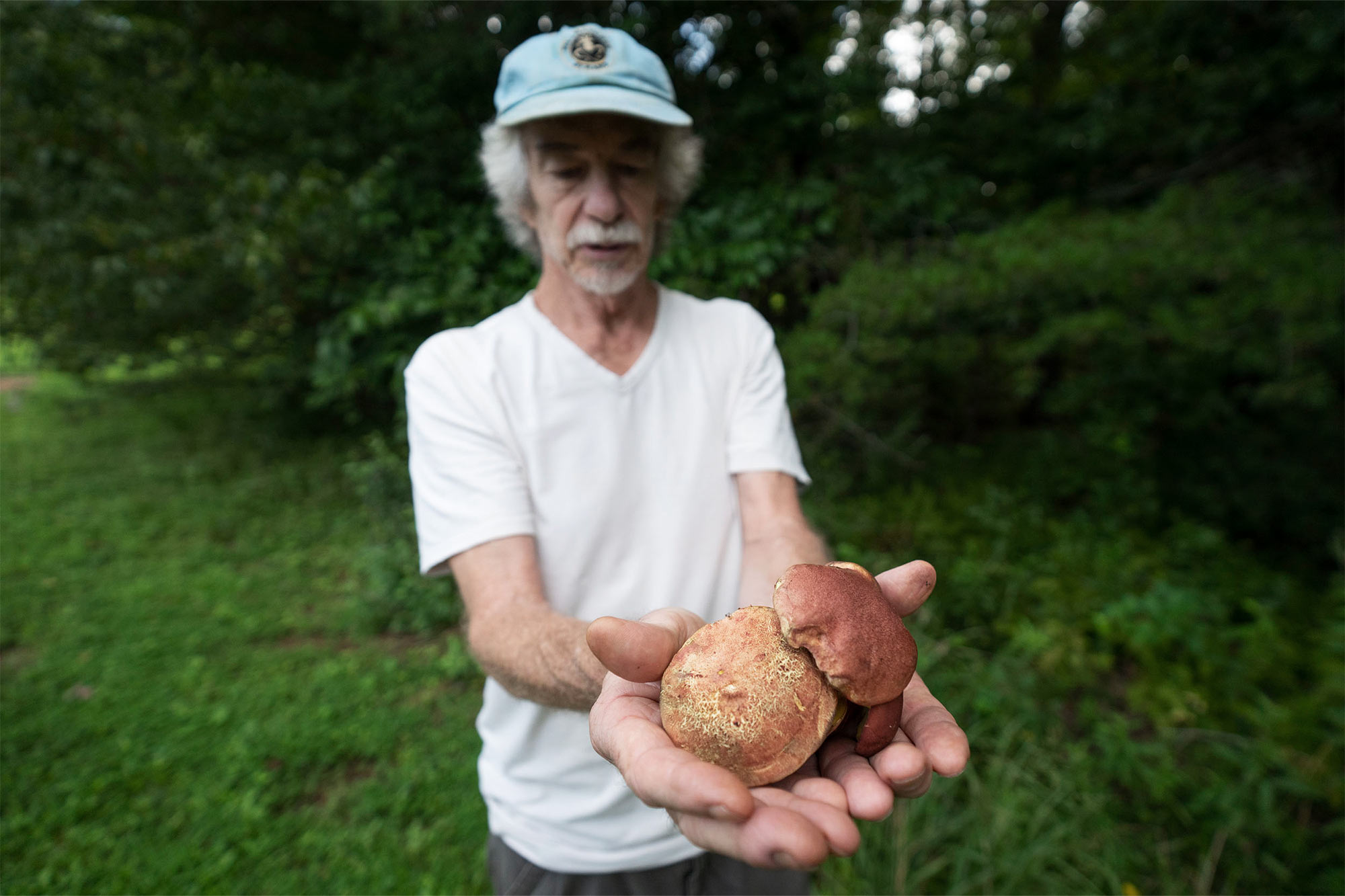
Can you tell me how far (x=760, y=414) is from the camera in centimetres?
214

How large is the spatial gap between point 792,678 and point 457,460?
98 cm

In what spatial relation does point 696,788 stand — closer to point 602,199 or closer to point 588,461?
point 588,461

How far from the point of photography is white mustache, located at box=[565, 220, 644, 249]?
6.56 ft

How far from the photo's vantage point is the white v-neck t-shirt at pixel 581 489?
71.5 inches

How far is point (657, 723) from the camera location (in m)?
1.28

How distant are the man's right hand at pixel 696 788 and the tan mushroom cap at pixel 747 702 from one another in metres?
Result: 0.04

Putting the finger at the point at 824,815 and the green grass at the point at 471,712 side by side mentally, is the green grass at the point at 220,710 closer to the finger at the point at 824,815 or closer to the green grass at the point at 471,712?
the green grass at the point at 471,712

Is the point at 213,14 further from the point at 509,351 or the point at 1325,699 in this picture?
the point at 1325,699

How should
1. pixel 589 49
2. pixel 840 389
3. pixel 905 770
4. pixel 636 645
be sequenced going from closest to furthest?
pixel 905 770
pixel 636 645
pixel 589 49
pixel 840 389

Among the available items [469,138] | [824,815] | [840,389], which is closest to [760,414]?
[824,815]

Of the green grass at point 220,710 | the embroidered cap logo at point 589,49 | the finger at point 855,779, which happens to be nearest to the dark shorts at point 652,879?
the finger at point 855,779

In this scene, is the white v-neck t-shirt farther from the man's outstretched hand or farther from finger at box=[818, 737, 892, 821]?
finger at box=[818, 737, 892, 821]

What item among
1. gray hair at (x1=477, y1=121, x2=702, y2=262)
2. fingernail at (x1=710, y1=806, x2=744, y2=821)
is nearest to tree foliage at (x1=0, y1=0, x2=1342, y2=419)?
gray hair at (x1=477, y1=121, x2=702, y2=262)

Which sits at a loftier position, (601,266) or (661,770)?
(601,266)
